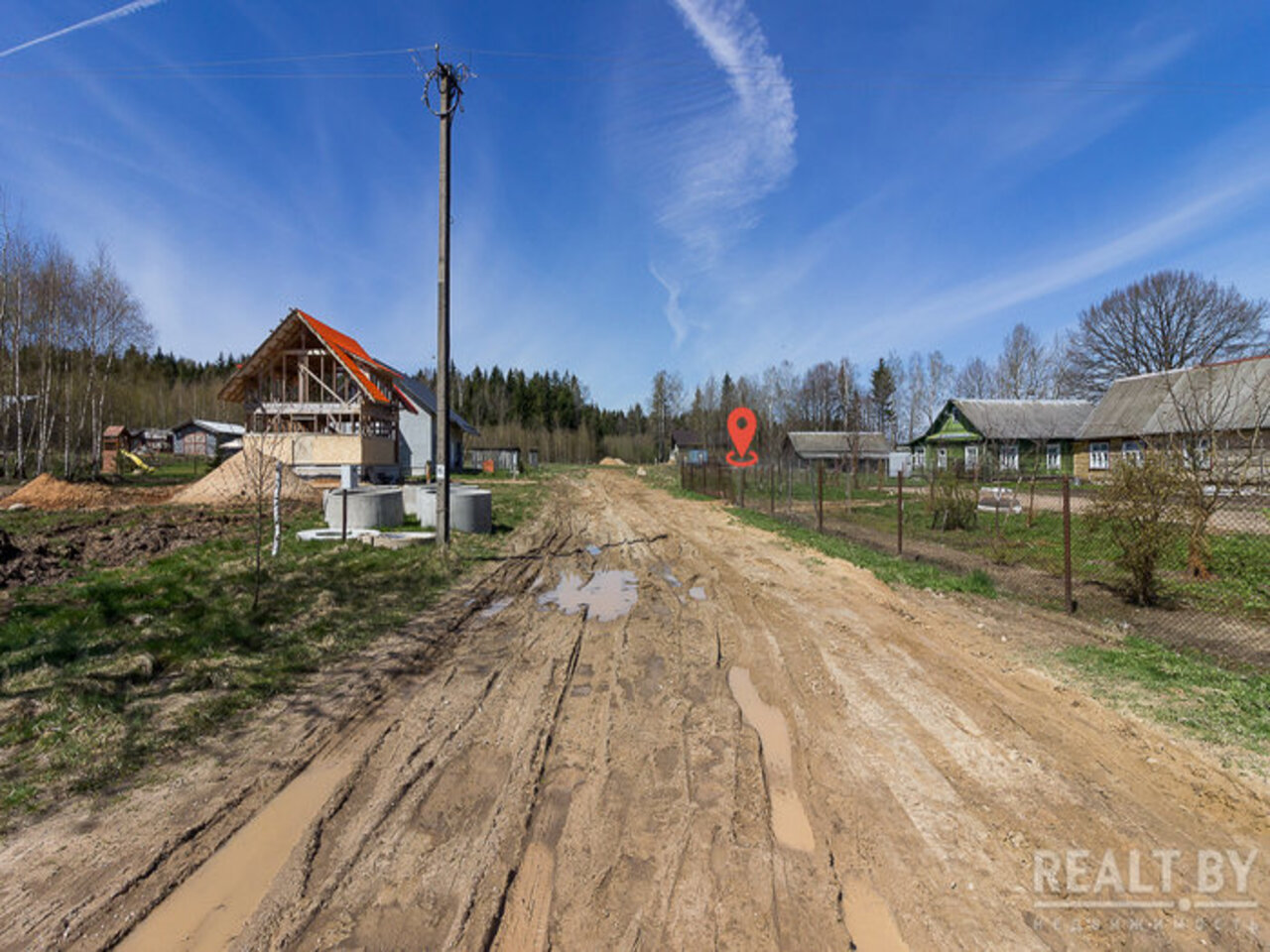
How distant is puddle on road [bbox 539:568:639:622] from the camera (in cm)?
732

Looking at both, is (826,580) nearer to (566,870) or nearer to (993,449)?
(566,870)

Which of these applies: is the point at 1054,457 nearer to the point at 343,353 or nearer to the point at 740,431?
the point at 740,431

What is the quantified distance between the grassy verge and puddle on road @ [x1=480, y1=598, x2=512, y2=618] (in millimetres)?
817

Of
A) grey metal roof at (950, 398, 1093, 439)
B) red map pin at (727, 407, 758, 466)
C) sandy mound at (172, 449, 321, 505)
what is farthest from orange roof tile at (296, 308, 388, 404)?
grey metal roof at (950, 398, 1093, 439)

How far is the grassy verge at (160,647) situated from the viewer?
11.7ft

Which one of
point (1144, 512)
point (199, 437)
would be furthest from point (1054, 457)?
point (199, 437)

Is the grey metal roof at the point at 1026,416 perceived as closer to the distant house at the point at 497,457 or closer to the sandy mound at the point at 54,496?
the distant house at the point at 497,457

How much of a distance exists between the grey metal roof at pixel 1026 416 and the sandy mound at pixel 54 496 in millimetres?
45579

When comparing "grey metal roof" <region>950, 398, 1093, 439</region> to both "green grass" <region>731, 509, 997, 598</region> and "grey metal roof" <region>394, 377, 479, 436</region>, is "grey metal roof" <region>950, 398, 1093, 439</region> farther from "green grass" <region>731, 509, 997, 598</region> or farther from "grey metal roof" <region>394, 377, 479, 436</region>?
"grey metal roof" <region>394, 377, 479, 436</region>

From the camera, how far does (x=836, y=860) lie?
264cm

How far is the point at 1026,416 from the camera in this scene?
40062 millimetres

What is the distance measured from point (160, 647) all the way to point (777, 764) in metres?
5.51

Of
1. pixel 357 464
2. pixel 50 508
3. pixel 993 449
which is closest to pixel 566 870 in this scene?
pixel 50 508

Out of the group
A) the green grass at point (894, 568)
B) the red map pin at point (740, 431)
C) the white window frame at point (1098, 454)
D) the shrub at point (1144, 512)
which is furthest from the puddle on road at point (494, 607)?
the white window frame at point (1098, 454)
